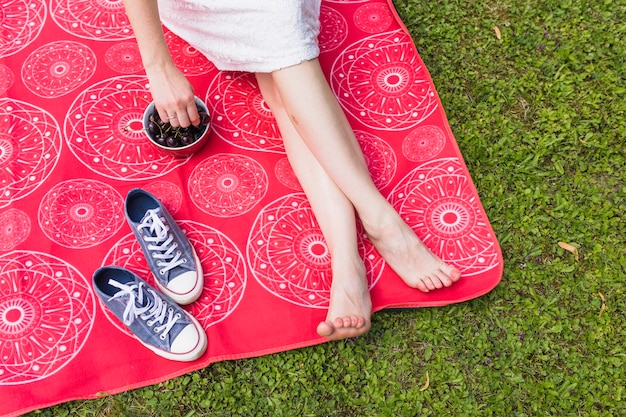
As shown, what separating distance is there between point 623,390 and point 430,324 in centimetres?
62

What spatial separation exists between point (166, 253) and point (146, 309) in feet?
0.63

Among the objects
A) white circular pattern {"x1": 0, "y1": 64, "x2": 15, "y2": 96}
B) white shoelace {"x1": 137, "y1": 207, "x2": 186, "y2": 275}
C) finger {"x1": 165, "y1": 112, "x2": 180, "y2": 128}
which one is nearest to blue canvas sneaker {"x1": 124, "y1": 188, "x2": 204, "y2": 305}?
white shoelace {"x1": 137, "y1": 207, "x2": 186, "y2": 275}

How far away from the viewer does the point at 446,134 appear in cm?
219

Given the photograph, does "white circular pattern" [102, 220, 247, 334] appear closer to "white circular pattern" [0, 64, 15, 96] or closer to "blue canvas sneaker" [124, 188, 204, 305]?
"blue canvas sneaker" [124, 188, 204, 305]

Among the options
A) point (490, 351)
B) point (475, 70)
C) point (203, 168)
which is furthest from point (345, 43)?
point (490, 351)

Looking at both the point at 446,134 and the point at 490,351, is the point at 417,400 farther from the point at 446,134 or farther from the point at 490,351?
the point at 446,134

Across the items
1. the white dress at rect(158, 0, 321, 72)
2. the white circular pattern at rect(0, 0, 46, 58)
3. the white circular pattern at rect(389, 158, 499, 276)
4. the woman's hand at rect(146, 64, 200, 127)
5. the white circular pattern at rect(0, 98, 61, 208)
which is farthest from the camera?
the white circular pattern at rect(0, 0, 46, 58)

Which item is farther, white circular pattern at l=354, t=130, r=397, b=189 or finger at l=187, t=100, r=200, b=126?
white circular pattern at l=354, t=130, r=397, b=189

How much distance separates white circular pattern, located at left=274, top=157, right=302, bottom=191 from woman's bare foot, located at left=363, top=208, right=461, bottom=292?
1.13ft

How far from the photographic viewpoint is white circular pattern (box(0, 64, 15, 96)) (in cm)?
228

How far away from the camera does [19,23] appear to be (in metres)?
2.44

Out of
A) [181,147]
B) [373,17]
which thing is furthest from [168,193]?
[373,17]

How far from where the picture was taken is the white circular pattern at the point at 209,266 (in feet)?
6.23

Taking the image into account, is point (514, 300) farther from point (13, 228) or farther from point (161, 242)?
point (13, 228)
